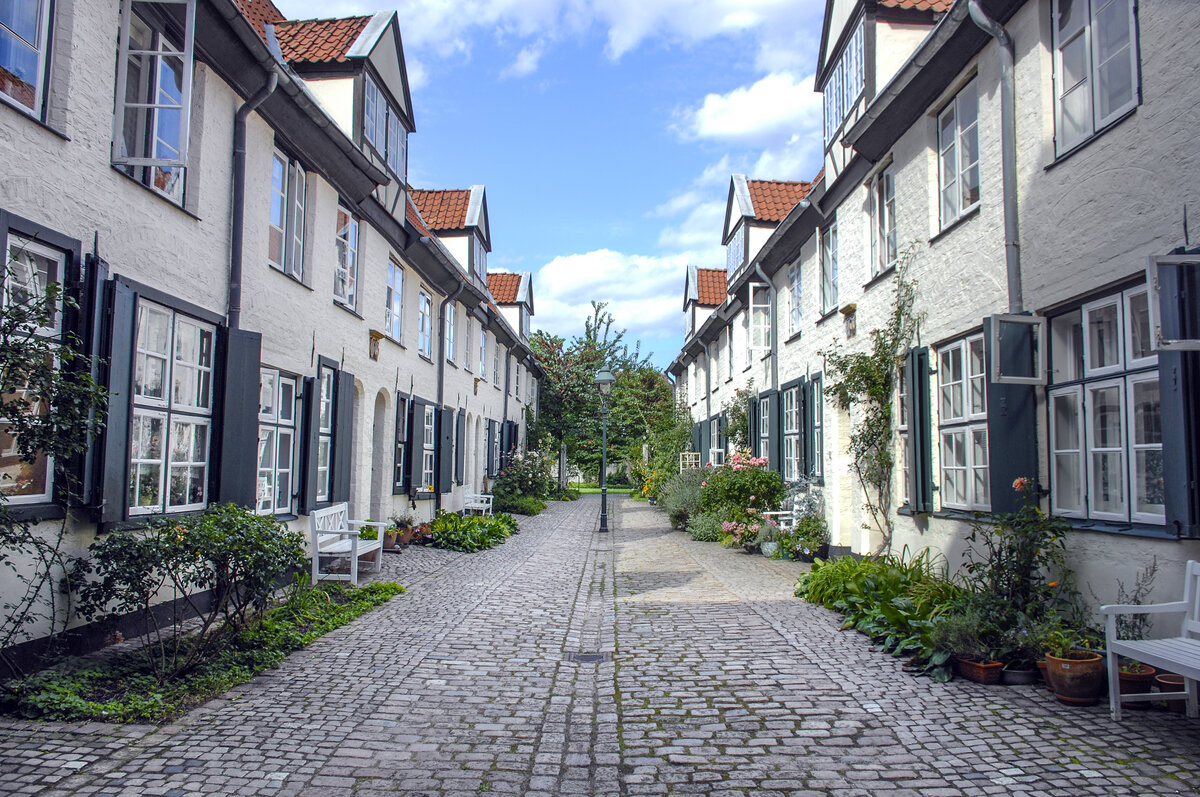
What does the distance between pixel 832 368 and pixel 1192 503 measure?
685 cm

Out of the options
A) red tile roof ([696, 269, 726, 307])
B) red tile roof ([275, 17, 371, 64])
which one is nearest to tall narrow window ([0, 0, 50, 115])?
red tile roof ([275, 17, 371, 64])

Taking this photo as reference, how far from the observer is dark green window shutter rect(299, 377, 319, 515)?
9.62 metres

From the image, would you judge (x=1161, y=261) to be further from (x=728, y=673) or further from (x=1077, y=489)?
(x=728, y=673)

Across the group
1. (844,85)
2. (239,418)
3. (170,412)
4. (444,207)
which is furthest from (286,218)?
(444,207)

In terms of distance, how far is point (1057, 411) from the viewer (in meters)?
6.21

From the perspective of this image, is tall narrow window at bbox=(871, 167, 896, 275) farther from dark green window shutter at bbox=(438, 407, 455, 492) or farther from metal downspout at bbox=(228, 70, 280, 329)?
dark green window shutter at bbox=(438, 407, 455, 492)

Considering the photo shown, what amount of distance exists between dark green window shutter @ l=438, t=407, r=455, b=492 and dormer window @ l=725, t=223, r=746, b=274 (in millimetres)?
7433

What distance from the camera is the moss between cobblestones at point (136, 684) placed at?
4.34 m

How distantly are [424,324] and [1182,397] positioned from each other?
12.8 m

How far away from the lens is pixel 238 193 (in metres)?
7.74

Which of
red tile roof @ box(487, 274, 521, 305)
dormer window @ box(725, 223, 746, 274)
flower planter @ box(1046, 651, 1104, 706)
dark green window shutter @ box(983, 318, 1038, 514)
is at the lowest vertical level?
flower planter @ box(1046, 651, 1104, 706)

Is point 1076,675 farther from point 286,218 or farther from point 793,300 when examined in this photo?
point 793,300

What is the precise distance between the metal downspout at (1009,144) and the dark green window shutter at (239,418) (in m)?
6.88

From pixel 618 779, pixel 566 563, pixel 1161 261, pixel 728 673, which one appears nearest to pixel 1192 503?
pixel 1161 261
